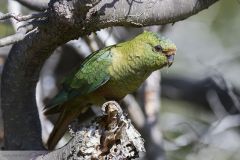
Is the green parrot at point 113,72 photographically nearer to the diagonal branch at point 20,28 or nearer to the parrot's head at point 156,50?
the parrot's head at point 156,50

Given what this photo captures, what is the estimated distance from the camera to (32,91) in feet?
10.6

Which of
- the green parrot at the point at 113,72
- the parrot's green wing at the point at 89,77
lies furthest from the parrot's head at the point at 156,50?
the parrot's green wing at the point at 89,77

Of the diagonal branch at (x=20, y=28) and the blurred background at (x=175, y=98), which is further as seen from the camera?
the blurred background at (x=175, y=98)

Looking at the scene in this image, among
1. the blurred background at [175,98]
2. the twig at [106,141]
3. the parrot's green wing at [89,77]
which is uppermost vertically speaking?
the twig at [106,141]

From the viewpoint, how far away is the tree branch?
8.92 ft

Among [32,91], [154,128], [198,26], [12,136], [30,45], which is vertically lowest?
[198,26]

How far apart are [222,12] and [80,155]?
5.91 meters

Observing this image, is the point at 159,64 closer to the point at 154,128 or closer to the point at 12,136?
the point at 12,136

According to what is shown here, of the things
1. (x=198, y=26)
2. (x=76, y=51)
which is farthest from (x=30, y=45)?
(x=198, y=26)

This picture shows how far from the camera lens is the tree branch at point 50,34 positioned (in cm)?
272

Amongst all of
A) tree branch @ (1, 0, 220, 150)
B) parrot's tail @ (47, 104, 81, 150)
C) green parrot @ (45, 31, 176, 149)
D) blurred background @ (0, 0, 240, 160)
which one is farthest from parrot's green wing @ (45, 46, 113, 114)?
blurred background @ (0, 0, 240, 160)

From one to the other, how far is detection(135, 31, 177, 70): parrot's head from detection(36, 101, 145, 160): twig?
1.98ft

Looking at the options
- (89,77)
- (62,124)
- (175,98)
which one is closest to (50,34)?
(89,77)

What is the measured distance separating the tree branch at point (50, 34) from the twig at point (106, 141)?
16.1 inches
